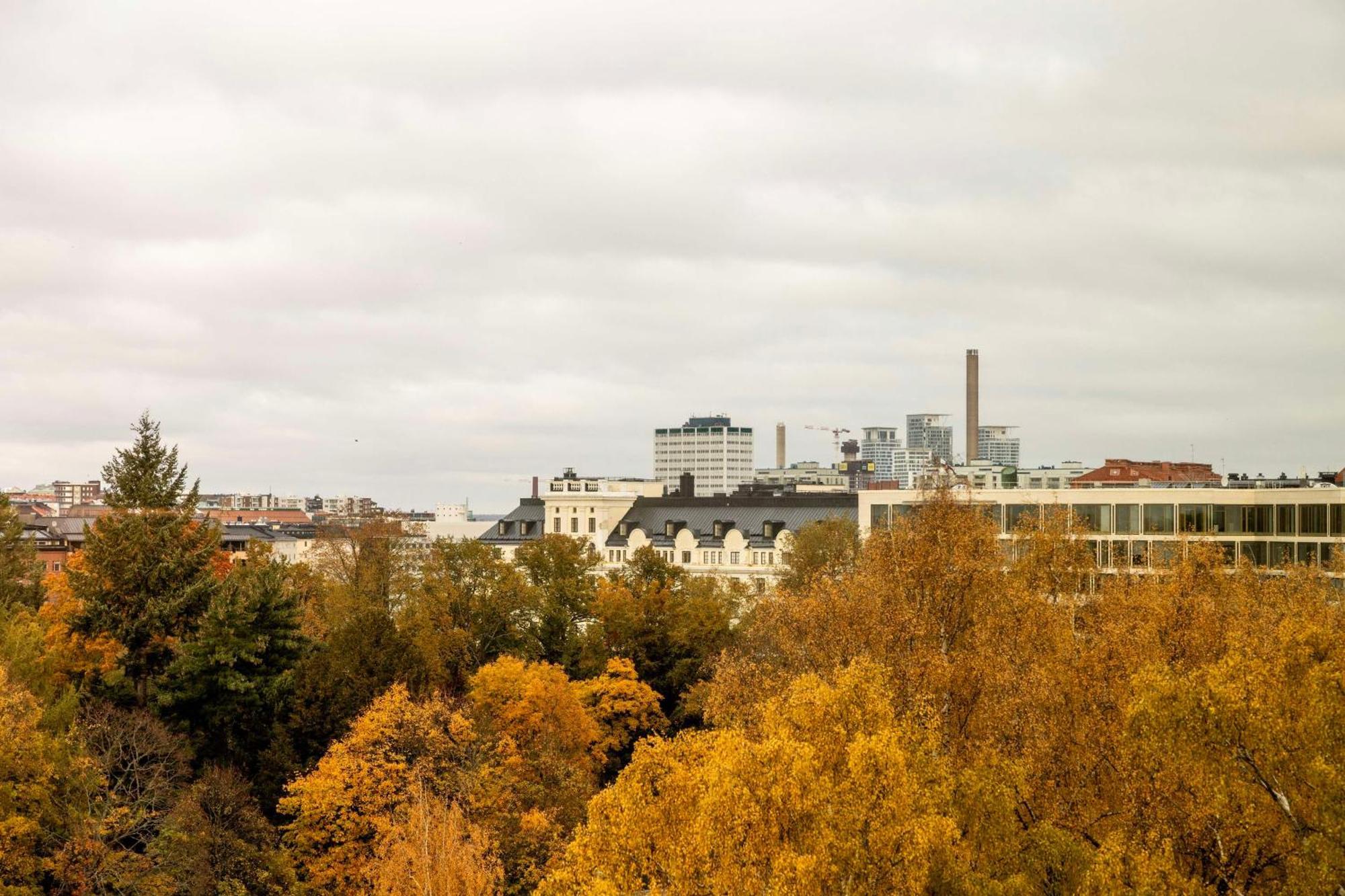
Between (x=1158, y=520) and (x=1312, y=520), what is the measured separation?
34.0ft

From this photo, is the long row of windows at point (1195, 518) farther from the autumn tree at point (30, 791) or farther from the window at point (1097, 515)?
the autumn tree at point (30, 791)

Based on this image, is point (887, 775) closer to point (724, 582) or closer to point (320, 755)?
point (320, 755)

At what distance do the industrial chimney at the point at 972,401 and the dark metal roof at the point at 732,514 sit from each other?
13723 mm

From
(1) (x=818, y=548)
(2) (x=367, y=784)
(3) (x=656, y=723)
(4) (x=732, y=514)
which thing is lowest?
(3) (x=656, y=723)

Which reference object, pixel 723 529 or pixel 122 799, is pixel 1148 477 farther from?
pixel 122 799

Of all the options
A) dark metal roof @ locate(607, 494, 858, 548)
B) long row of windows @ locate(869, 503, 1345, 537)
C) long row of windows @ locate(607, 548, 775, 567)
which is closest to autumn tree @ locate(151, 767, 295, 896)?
long row of windows @ locate(869, 503, 1345, 537)

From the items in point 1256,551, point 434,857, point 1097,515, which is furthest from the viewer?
point 1097,515

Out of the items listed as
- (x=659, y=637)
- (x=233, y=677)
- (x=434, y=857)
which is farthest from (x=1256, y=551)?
(x=233, y=677)

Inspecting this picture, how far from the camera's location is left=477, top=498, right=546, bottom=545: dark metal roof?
138m

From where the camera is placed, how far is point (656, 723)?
71.1 meters

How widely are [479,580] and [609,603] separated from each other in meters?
8.10

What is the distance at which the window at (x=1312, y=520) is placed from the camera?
73.1 meters

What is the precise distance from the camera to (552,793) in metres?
51.9

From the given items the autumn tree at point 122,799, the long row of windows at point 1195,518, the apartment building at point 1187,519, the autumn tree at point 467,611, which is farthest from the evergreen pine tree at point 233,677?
the apartment building at point 1187,519
